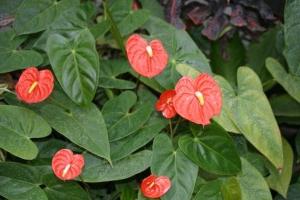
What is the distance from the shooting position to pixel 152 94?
1597mm

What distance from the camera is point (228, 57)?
1.81 m

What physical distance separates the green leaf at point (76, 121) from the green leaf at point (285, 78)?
0.57 meters

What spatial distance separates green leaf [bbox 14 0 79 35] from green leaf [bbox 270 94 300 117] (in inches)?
27.8

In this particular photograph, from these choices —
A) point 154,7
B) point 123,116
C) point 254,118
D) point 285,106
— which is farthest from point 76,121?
point 285,106

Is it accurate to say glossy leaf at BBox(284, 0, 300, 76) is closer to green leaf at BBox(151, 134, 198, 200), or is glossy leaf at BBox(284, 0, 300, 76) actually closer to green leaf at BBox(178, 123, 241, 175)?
green leaf at BBox(178, 123, 241, 175)

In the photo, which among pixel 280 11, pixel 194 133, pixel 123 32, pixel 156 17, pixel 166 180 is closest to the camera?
pixel 166 180

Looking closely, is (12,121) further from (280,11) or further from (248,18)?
(280,11)

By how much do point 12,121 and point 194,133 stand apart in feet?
1.51

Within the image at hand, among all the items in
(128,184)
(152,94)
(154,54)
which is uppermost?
(154,54)

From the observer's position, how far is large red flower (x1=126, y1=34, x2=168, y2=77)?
1290 mm

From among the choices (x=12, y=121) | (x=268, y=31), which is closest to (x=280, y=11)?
(x=268, y=31)

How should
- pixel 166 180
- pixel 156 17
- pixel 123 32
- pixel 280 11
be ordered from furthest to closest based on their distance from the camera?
pixel 280 11 < pixel 156 17 < pixel 123 32 < pixel 166 180

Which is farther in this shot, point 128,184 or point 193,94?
point 128,184

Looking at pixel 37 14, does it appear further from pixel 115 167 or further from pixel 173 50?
pixel 115 167
